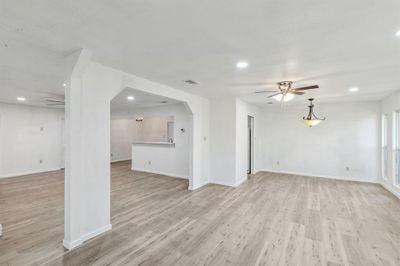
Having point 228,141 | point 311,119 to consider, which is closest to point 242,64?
point 228,141

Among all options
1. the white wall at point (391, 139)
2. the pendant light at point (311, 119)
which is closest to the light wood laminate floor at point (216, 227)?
the white wall at point (391, 139)

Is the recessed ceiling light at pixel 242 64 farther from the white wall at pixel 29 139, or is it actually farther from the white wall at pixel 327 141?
the white wall at pixel 29 139

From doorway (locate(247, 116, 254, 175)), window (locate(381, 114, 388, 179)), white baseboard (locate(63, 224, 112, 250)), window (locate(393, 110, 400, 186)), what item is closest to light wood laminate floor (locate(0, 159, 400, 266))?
white baseboard (locate(63, 224, 112, 250))

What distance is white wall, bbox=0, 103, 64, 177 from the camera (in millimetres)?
6227

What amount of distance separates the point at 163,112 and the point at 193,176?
2783mm

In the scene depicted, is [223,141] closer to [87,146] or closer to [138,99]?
[138,99]

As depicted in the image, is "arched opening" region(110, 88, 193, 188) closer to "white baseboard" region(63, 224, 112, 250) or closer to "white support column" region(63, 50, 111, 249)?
"white support column" region(63, 50, 111, 249)

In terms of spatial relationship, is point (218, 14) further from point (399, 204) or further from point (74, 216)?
point (399, 204)

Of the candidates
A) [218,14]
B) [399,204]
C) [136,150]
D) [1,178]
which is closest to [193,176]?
[136,150]

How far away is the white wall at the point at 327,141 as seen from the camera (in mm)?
5895

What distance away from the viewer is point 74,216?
2.49 metres

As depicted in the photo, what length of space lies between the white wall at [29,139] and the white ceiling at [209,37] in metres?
4.28

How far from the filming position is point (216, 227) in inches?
120

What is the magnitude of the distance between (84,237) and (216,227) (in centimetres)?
190
